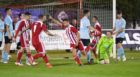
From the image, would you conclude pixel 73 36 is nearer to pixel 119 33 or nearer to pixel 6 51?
pixel 6 51

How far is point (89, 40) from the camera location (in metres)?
24.4

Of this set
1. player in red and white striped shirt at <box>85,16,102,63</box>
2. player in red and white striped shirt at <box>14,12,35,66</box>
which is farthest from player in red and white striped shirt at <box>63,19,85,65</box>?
player in red and white striped shirt at <box>85,16,102,63</box>

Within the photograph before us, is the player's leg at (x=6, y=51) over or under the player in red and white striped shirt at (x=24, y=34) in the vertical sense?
under

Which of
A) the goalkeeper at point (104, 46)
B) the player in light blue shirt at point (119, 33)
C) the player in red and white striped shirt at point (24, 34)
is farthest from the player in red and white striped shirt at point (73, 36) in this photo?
the player in light blue shirt at point (119, 33)

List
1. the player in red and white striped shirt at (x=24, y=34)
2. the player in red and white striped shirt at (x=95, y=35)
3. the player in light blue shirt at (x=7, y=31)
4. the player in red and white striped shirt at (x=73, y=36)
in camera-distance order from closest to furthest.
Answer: the player in red and white striped shirt at (x=73, y=36) < the player in red and white striped shirt at (x=24, y=34) < the player in light blue shirt at (x=7, y=31) < the player in red and white striped shirt at (x=95, y=35)

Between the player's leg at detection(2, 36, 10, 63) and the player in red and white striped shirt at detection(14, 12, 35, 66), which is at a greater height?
the player in red and white striped shirt at detection(14, 12, 35, 66)

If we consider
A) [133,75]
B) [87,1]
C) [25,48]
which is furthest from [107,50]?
[87,1]

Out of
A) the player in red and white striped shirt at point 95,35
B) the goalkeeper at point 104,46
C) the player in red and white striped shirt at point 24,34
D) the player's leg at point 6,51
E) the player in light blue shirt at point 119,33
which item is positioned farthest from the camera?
the player in light blue shirt at point 119,33

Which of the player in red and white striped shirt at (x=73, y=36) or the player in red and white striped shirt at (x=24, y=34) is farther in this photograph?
the player in red and white striped shirt at (x=24, y=34)

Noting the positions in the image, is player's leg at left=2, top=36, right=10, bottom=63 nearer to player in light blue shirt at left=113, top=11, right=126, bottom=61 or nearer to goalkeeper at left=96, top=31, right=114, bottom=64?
goalkeeper at left=96, top=31, right=114, bottom=64

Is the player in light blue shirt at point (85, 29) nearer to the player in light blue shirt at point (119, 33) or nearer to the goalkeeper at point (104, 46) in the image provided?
the goalkeeper at point (104, 46)

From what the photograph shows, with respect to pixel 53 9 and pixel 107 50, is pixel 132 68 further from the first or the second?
pixel 53 9

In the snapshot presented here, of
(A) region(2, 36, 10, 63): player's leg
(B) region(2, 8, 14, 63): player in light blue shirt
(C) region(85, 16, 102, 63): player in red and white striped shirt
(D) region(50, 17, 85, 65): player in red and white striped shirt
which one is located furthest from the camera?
(A) region(2, 36, 10, 63): player's leg

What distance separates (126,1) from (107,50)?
4233 cm
